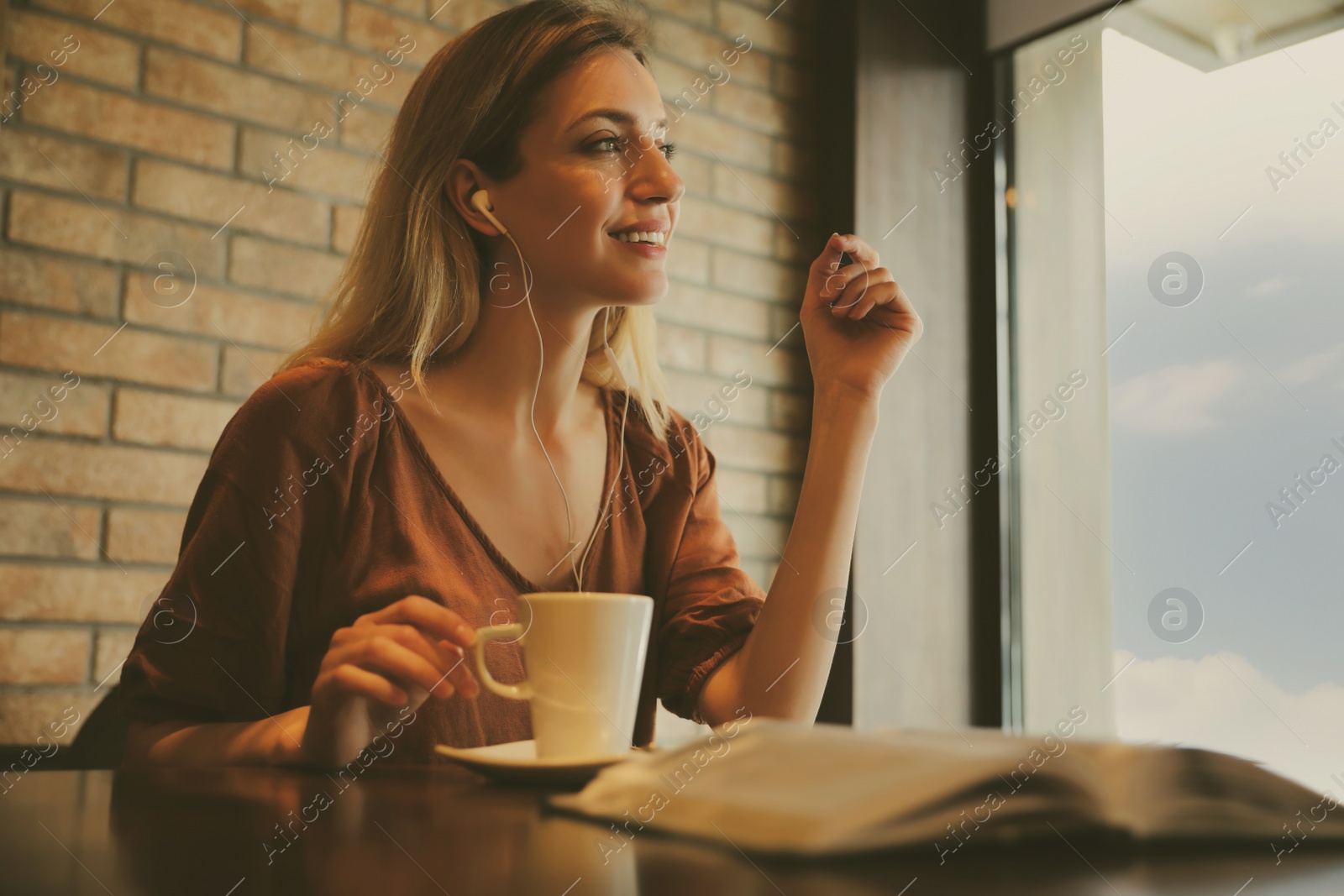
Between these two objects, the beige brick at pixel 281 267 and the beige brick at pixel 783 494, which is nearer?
the beige brick at pixel 281 267

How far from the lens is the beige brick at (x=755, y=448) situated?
98.6 inches

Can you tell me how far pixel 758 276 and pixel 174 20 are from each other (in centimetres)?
136

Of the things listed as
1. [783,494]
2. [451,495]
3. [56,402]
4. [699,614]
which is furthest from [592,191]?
[783,494]

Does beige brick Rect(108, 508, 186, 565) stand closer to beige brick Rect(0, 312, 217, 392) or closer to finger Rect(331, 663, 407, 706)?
beige brick Rect(0, 312, 217, 392)

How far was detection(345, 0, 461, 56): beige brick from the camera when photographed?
2.06 meters

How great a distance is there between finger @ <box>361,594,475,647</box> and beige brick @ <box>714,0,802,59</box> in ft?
7.25

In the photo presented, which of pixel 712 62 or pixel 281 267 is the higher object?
pixel 712 62

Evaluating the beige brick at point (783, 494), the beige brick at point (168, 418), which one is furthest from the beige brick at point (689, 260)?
the beige brick at point (168, 418)

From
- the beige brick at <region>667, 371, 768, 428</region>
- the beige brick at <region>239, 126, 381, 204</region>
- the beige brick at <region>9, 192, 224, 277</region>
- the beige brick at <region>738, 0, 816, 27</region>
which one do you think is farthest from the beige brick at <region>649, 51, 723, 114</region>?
the beige brick at <region>9, 192, 224, 277</region>

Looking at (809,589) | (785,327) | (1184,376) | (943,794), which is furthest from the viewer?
(785,327)

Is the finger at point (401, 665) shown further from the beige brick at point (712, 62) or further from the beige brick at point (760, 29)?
the beige brick at point (760, 29)

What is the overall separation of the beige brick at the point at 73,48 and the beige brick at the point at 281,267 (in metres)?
0.32

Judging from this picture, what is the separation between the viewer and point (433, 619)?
729 mm

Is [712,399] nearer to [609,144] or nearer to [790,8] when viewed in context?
[790,8]
